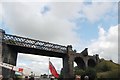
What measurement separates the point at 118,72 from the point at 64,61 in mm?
18496

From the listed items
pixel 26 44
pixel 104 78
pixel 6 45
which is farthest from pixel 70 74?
pixel 6 45

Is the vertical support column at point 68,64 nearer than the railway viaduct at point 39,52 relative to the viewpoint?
No

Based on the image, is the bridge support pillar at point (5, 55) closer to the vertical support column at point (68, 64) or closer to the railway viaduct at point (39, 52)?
the railway viaduct at point (39, 52)

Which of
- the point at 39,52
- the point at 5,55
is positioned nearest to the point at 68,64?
the point at 39,52

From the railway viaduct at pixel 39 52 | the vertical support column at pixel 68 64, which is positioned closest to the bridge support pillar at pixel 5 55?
the railway viaduct at pixel 39 52

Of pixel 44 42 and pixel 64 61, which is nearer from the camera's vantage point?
pixel 44 42

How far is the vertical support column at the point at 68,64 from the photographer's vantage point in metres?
63.8

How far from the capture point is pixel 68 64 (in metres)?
64.9

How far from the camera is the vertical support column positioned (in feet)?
209

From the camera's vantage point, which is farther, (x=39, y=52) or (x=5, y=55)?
(x=39, y=52)

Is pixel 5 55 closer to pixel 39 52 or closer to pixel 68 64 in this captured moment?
pixel 39 52

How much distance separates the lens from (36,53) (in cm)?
6031

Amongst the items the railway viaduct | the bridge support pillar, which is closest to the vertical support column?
the railway viaduct

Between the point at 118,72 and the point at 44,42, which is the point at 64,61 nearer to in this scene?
the point at 44,42
